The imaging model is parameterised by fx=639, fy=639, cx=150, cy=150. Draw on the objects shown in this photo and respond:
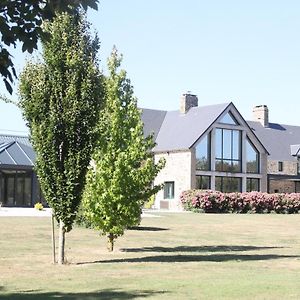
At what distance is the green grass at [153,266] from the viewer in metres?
10.3

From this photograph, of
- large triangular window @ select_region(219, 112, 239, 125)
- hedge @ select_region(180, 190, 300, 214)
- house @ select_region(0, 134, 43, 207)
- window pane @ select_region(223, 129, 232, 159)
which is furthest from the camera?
window pane @ select_region(223, 129, 232, 159)

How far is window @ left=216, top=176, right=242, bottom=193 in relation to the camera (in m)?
52.0

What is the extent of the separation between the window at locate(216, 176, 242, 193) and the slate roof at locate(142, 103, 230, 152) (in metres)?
4.39

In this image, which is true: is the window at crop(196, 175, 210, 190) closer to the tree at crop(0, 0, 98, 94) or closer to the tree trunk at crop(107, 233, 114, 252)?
the tree trunk at crop(107, 233, 114, 252)

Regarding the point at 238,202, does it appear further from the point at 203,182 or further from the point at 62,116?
the point at 62,116

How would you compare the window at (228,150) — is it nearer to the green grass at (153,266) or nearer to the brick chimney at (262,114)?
the brick chimney at (262,114)

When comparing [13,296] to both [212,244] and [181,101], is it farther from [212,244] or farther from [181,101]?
[181,101]

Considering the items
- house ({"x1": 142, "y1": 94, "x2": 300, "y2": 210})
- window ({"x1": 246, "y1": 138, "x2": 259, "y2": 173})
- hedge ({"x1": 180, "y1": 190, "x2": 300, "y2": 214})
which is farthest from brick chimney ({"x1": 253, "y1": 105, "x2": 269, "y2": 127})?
hedge ({"x1": 180, "y1": 190, "x2": 300, "y2": 214})

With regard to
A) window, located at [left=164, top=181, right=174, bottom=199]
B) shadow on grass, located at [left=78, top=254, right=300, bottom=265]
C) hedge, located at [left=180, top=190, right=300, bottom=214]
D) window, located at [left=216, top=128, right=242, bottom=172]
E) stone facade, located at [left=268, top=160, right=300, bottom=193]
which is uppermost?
window, located at [left=216, top=128, right=242, bottom=172]

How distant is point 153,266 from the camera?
14.4 m

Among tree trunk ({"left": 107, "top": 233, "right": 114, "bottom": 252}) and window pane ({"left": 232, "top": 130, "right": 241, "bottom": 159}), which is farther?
window pane ({"left": 232, "top": 130, "right": 241, "bottom": 159})

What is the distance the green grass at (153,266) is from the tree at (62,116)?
170cm

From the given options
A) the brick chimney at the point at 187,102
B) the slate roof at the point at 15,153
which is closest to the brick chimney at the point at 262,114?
the brick chimney at the point at 187,102

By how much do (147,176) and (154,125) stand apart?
3619cm
